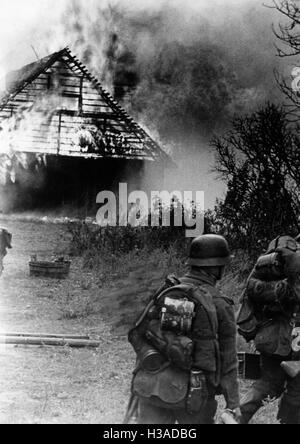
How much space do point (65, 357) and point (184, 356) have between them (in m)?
3.62

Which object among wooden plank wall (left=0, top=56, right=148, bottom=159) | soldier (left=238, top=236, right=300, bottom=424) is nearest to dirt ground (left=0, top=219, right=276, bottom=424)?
soldier (left=238, top=236, right=300, bottom=424)

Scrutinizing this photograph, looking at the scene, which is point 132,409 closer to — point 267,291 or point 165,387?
point 165,387

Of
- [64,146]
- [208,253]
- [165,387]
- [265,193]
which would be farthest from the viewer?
[64,146]

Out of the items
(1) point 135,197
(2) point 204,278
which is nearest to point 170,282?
(2) point 204,278

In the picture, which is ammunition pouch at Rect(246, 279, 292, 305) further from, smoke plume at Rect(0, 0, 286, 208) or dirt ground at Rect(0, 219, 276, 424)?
smoke plume at Rect(0, 0, 286, 208)

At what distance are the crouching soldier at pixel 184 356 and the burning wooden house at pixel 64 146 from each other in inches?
647

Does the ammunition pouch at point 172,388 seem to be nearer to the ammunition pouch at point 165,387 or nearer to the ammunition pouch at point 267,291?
the ammunition pouch at point 165,387

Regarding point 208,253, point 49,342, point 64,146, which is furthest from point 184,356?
point 64,146

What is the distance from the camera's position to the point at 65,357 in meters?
6.80

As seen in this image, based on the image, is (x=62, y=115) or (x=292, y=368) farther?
(x=62, y=115)

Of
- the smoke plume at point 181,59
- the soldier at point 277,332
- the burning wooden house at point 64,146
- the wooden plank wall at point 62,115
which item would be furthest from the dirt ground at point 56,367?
the smoke plume at point 181,59

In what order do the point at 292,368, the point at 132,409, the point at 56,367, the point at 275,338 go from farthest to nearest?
the point at 56,367
the point at 275,338
the point at 292,368
the point at 132,409

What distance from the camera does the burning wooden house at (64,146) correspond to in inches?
785
